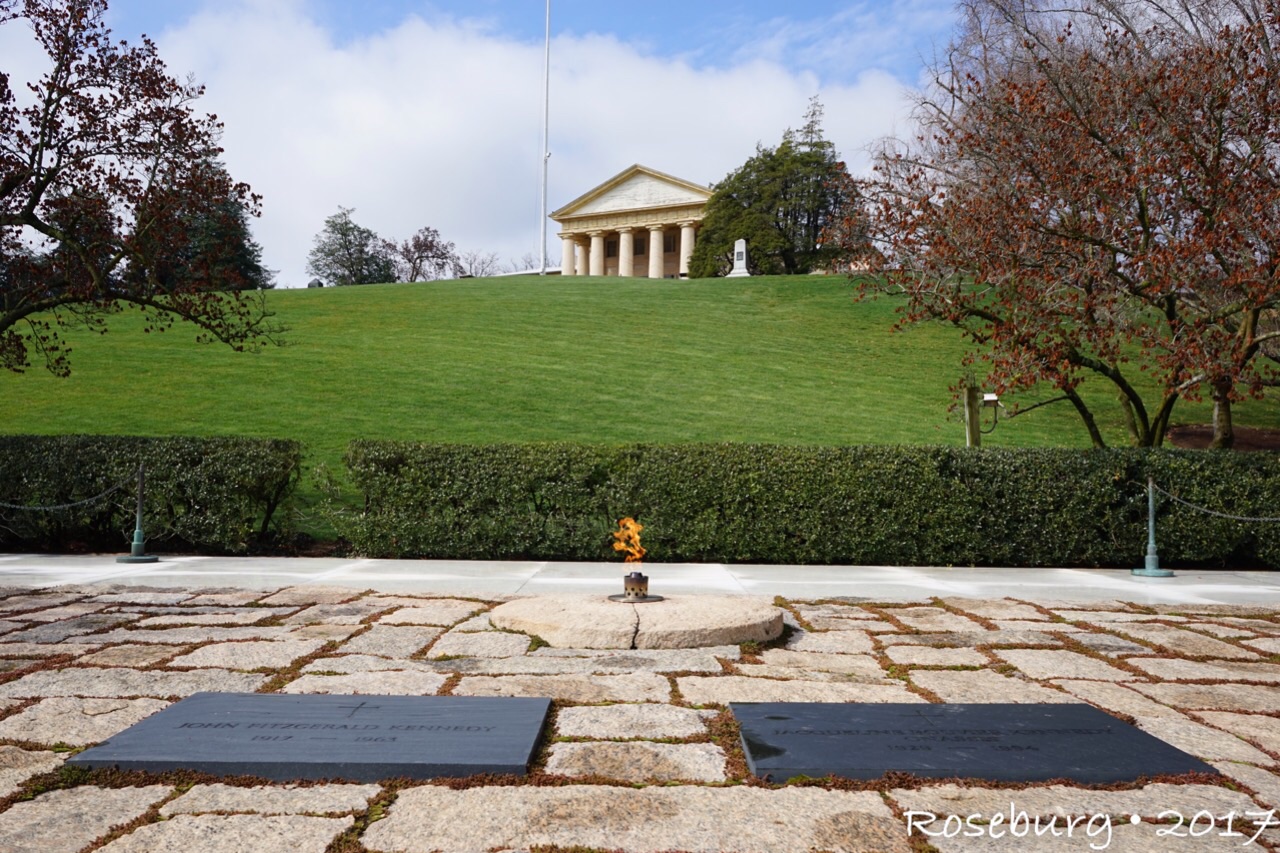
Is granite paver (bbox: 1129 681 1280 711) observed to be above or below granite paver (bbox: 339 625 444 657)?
above

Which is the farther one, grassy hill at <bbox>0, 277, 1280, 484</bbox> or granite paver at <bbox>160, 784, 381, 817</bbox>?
grassy hill at <bbox>0, 277, 1280, 484</bbox>

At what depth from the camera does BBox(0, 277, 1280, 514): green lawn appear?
58.9 feet

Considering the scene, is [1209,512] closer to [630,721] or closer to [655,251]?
[630,721]

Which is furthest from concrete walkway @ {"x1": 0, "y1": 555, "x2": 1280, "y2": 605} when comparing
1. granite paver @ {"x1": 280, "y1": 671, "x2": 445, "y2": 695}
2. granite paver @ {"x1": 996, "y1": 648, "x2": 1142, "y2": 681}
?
granite paver @ {"x1": 280, "y1": 671, "x2": 445, "y2": 695}

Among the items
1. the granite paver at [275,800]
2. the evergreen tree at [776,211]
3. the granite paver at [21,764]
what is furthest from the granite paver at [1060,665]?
the evergreen tree at [776,211]

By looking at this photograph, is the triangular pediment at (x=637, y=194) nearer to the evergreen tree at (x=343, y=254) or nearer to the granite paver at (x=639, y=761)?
the evergreen tree at (x=343, y=254)

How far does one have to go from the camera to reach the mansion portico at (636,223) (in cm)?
6675

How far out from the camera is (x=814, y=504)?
10648 millimetres

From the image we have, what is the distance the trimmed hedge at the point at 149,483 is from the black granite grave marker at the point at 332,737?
704cm

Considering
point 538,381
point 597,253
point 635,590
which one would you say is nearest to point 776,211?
point 597,253

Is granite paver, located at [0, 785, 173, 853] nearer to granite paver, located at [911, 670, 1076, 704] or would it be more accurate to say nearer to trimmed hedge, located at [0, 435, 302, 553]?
granite paver, located at [911, 670, 1076, 704]

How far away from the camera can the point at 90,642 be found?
588 cm

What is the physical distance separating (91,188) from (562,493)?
7739mm

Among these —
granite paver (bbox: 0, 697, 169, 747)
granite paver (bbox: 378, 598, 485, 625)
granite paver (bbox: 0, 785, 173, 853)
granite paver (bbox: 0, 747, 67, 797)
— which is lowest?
granite paver (bbox: 378, 598, 485, 625)
